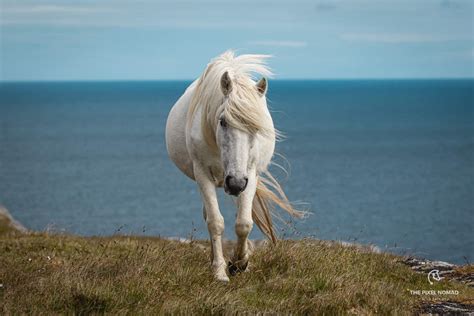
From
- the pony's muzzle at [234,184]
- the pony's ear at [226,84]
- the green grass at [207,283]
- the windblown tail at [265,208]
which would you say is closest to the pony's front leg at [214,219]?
the green grass at [207,283]

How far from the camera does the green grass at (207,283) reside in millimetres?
7734

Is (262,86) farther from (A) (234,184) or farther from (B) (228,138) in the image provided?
(A) (234,184)

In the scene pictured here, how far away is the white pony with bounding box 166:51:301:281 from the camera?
848cm

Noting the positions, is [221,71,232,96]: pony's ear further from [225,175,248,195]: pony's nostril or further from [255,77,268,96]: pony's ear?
[225,175,248,195]: pony's nostril

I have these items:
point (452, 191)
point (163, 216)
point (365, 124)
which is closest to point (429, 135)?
point (365, 124)

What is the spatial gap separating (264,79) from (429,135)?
15461cm

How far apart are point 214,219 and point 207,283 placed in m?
0.89

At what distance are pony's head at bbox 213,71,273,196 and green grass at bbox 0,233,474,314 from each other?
50.1 inches

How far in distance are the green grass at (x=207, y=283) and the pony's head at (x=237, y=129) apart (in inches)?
50.1

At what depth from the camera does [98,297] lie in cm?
780

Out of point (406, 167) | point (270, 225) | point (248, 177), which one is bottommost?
point (406, 167)

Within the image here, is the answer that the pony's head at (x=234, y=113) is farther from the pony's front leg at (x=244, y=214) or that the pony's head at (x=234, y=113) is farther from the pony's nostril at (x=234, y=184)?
the pony's front leg at (x=244, y=214)

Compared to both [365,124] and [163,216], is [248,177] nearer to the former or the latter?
[163,216]

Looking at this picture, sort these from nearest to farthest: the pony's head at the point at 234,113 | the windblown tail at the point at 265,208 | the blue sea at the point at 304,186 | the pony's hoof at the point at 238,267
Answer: the pony's head at the point at 234,113, the pony's hoof at the point at 238,267, the windblown tail at the point at 265,208, the blue sea at the point at 304,186
